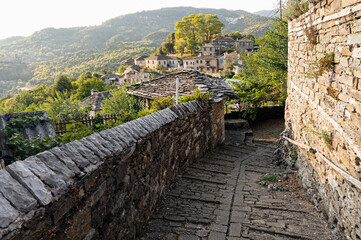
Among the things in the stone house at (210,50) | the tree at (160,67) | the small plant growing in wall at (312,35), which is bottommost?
the small plant growing in wall at (312,35)

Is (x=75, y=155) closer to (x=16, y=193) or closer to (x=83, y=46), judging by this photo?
(x=16, y=193)

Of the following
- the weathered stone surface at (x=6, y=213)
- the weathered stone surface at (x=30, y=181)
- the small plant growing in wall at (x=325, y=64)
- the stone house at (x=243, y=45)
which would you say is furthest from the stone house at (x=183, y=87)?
the stone house at (x=243, y=45)

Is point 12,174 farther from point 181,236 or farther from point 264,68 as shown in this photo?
point 264,68

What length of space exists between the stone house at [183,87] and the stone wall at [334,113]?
3.37 m

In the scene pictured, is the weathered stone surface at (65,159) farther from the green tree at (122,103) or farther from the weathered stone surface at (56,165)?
the green tree at (122,103)

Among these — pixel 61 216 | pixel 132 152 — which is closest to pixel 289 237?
pixel 132 152

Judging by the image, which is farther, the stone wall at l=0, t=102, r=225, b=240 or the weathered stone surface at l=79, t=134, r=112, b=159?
the weathered stone surface at l=79, t=134, r=112, b=159

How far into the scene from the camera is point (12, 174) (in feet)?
5.47

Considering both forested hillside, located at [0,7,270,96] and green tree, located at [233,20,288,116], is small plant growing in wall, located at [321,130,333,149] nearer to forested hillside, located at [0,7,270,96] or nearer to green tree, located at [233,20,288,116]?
green tree, located at [233,20,288,116]

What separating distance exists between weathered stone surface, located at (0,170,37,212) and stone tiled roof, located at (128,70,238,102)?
6.63 m

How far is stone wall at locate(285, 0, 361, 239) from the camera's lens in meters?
3.18

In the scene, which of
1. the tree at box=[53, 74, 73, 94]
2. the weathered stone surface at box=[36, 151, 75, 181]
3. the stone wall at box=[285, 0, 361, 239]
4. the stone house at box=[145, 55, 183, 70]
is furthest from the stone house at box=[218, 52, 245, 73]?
the weathered stone surface at box=[36, 151, 75, 181]

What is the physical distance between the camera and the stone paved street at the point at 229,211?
3.75 metres

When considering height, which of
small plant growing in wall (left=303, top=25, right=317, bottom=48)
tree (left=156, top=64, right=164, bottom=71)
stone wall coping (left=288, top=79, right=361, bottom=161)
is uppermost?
tree (left=156, top=64, right=164, bottom=71)
